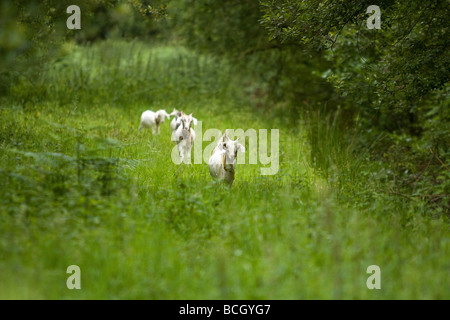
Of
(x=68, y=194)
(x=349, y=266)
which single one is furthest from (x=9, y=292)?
(x=349, y=266)

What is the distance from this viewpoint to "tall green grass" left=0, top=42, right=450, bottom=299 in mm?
4598

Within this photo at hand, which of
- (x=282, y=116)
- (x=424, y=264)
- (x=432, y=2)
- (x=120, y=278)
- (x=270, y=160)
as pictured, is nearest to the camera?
(x=120, y=278)

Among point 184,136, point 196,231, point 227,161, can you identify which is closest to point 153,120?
point 184,136

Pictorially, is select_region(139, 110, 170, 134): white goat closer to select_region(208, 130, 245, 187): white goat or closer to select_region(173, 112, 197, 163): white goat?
select_region(173, 112, 197, 163): white goat

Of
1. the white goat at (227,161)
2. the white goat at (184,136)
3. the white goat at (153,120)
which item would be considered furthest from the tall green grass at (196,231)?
the white goat at (153,120)

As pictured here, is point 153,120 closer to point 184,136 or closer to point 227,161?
point 184,136

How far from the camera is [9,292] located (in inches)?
171

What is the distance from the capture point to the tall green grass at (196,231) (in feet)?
15.1

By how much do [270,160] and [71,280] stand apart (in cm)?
674

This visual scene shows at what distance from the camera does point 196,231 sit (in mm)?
6125

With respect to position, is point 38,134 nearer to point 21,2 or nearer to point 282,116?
point 21,2

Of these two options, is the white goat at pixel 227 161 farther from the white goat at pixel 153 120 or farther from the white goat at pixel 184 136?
the white goat at pixel 153 120

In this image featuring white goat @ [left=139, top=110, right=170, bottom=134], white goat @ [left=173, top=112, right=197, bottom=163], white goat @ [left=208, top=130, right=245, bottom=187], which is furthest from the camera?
white goat @ [left=139, top=110, right=170, bottom=134]

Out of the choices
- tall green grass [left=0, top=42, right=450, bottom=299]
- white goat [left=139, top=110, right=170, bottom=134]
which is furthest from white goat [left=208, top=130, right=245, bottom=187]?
white goat [left=139, top=110, right=170, bottom=134]
